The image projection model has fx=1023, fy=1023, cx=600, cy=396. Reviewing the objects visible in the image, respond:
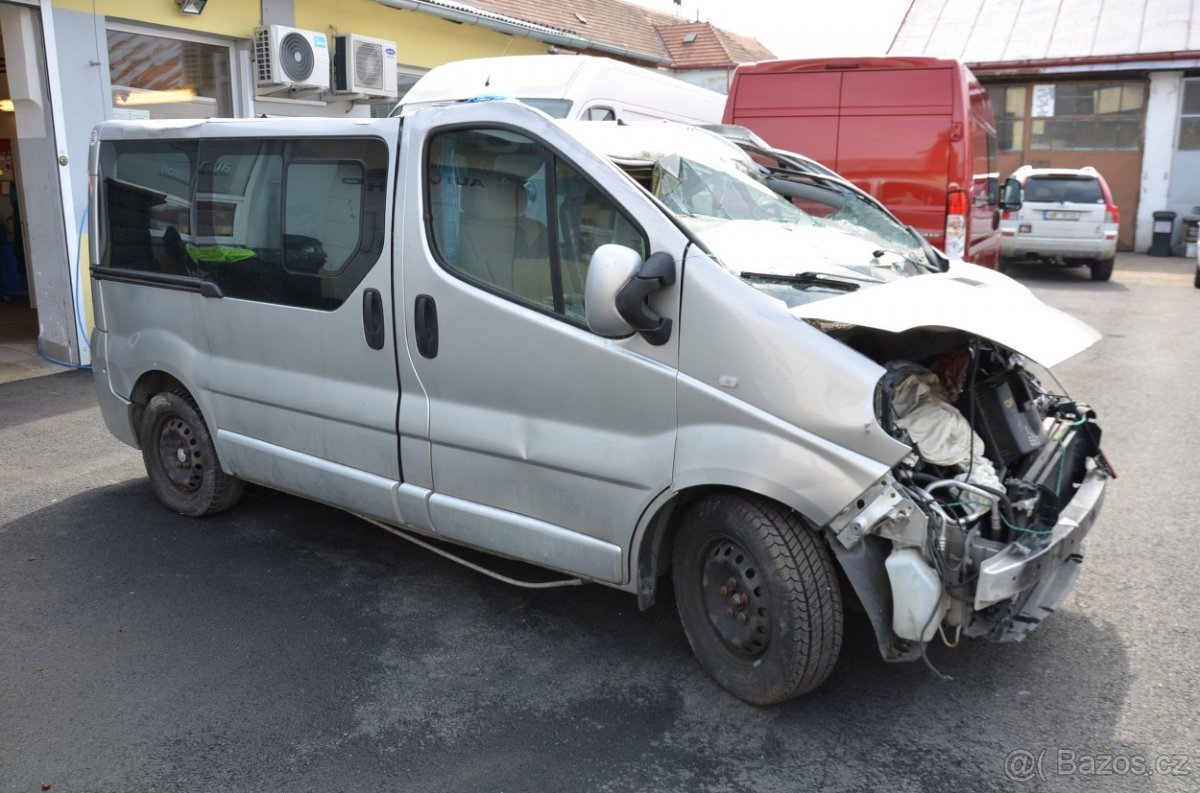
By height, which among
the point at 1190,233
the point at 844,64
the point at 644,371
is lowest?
the point at 1190,233

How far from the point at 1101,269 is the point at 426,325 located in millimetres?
15662

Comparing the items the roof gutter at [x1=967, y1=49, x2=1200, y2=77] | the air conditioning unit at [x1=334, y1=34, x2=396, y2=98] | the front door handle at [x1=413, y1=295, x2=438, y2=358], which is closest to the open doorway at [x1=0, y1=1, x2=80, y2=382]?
the air conditioning unit at [x1=334, y1=34, x2=396, y2=98]

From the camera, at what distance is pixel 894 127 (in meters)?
8.34

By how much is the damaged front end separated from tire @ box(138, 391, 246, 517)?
352cm

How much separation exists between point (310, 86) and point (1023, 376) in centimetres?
947

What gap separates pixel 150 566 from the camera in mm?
4945

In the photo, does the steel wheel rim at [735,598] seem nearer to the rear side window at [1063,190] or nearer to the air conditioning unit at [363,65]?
the air conditioning unit at [363,65]

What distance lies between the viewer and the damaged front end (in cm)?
322

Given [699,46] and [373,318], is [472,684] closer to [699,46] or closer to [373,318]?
[373,318]

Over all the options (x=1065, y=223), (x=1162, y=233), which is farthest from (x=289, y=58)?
(x=1162, y=233)

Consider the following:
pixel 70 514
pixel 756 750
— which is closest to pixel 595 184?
pixel 756 750

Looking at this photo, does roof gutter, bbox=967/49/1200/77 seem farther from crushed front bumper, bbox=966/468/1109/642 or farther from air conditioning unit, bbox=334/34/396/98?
crushed front bumper, bbox=966/468/1109/642

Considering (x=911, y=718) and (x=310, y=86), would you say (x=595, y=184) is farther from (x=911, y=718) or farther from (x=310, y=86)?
(x=310, y=86)

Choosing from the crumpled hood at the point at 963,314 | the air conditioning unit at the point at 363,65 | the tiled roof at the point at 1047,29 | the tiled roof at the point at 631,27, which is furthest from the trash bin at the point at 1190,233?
the crumpled hood at the point at 963,314
